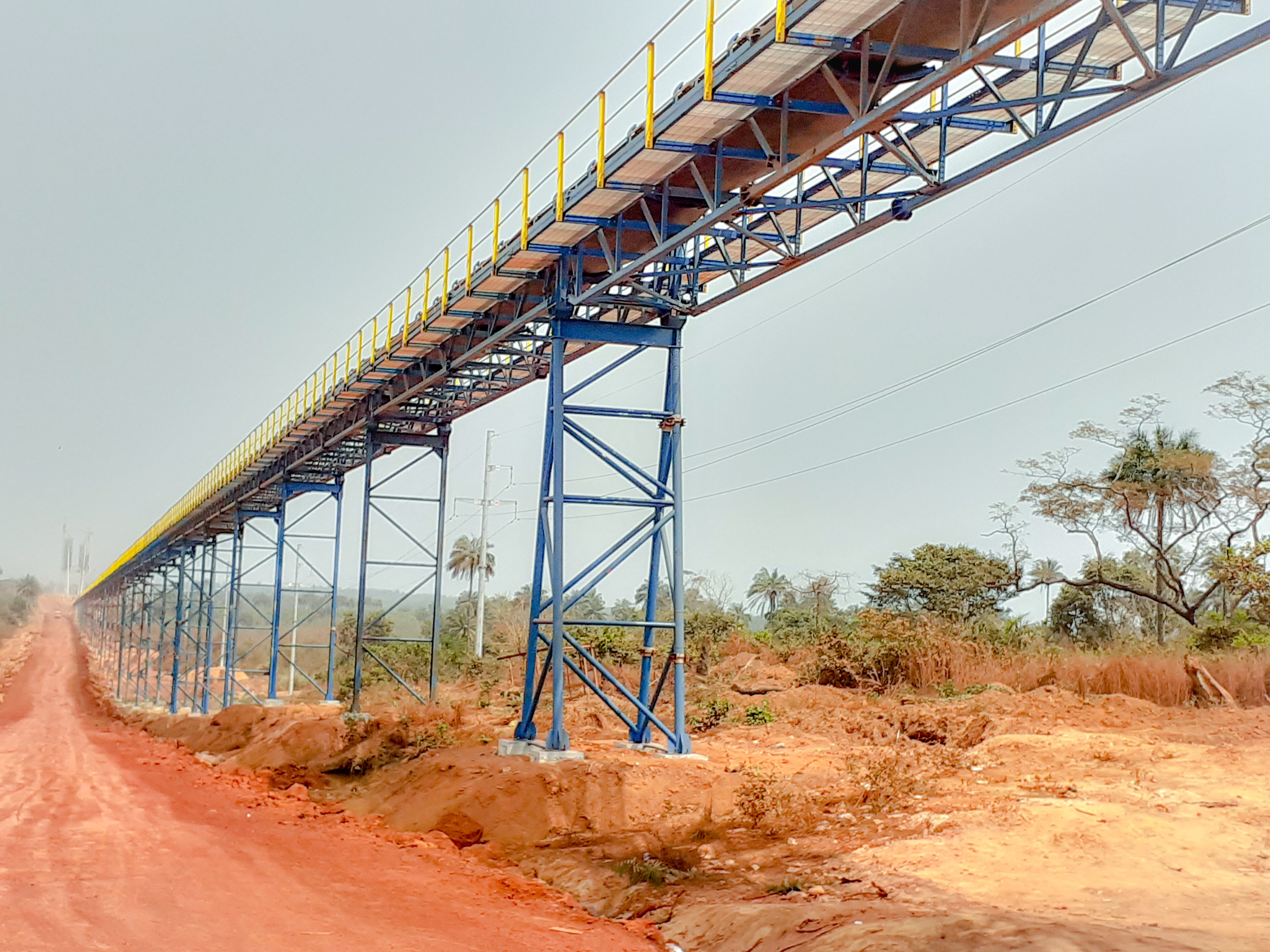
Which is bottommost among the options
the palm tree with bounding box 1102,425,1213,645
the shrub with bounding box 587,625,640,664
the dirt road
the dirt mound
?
the dirt road

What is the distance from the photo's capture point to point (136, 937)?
364 inches

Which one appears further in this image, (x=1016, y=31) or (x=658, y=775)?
(x=658, y=775)

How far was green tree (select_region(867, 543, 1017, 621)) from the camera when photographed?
120 feet

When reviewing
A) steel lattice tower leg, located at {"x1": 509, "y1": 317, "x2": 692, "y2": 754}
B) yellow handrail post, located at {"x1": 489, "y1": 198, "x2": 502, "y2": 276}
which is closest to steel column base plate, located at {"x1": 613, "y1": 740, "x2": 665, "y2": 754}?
steel lattice tower leg, located at {"x1": 509, "y1": 317, "x2": 692, "y2": 754}

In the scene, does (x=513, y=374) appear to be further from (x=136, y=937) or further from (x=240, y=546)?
(x=240, y=546)

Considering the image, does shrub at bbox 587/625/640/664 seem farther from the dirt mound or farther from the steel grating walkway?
the dirt mound

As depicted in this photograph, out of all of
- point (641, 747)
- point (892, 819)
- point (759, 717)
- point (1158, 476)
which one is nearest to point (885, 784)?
point (892, 819)

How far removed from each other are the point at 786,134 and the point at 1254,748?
360 inches

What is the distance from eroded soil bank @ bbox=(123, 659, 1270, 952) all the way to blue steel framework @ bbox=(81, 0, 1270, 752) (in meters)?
1.76

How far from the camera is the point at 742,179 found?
13016mm

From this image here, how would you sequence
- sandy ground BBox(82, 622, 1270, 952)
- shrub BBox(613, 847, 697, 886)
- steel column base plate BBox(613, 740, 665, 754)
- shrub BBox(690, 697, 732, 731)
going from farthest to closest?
shrub BBox(690, 697, 732, 731) < steel column base plate BBox(613, 740, 665, 754) < shrub BBox(613, 847, 697, 886) < sandy ground BBox(82, 622, 1270, 952)

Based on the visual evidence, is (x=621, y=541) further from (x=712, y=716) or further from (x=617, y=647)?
(x=617, y=647)

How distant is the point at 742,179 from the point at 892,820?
23.8 feet

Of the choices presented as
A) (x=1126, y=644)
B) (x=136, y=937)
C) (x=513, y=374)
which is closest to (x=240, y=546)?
(x=513, y=374)
